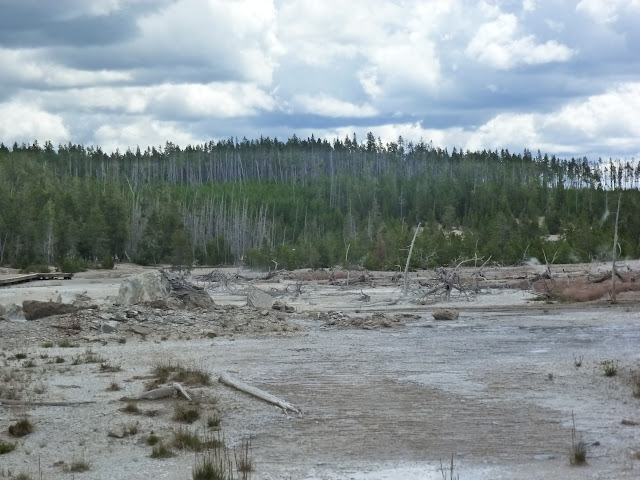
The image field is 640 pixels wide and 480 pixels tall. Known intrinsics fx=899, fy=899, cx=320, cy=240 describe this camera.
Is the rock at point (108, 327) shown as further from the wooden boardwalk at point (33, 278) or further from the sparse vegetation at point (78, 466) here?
the wooden boardwalk at point (33, 278)

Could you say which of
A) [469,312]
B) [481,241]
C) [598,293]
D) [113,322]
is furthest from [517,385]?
[481,241]

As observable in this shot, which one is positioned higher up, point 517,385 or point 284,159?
point 284,159

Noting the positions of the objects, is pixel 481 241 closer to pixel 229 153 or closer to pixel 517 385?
pixel 517 385

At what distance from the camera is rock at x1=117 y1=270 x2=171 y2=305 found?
3296 cm

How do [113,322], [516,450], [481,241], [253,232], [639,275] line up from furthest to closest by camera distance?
[253,232] < [481,241] < [639,275] < [113,322] < [516,450]

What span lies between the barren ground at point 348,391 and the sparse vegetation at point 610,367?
14cm

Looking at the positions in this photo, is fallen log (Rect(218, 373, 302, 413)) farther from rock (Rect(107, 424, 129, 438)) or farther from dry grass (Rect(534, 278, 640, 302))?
dry grass (Rect(534, 278, 640, 302))

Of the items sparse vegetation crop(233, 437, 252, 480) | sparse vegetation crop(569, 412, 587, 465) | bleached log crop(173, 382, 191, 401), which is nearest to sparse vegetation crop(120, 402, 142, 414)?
bleached log crop(173, 382, 191, 401)

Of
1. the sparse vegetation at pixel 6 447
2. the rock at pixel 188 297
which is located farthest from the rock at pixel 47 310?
the sparse vegetation at pixel 6 447

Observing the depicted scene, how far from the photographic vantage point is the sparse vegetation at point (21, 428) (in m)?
13.5

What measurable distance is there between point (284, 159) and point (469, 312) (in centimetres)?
16074

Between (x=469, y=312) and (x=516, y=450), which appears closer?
(x=516, y=450)

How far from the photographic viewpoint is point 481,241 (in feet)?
281

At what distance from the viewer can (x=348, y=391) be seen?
17109 mm
